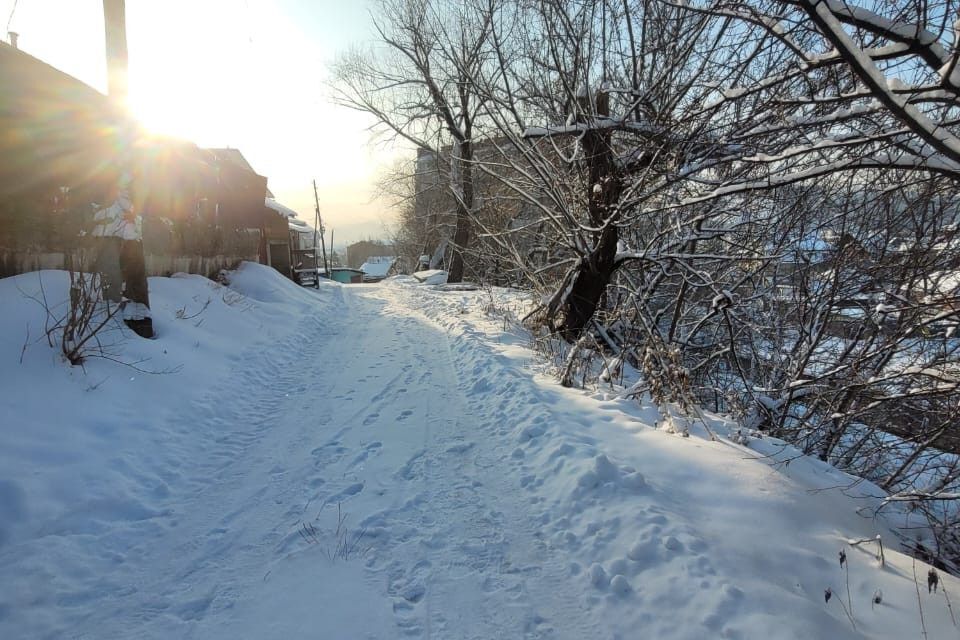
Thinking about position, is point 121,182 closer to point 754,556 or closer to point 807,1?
point 807,1

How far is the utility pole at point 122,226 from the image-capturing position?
18.7ft

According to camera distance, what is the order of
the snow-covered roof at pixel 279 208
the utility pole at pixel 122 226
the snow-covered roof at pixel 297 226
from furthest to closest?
1. the snow-covered roof at pixel 297 226
2. the snow-covered roof at pixel 279 208
3. the utility pole at pixel 122 226

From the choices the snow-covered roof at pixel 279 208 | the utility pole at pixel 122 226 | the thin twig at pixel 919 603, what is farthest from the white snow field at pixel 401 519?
the snow-covered roof at pixel 279 208

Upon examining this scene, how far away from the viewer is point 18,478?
3.03 metres

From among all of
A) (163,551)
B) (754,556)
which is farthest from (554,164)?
(163,551)

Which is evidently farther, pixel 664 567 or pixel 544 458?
pixel 544 458

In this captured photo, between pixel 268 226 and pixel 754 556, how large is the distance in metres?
24.7

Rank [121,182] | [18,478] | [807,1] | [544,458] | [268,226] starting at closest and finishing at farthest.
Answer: [807,1] < [18,478] < [544,458] < [121,182] < [268,226]

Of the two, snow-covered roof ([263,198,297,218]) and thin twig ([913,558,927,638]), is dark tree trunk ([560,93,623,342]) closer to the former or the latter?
thin twig ([913,558,927,638])

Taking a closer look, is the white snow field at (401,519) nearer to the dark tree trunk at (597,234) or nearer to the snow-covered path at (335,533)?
the snow-covered path at (335,533)

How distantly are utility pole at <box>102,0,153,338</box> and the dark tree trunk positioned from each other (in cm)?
590

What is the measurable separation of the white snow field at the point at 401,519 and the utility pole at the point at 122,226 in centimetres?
62

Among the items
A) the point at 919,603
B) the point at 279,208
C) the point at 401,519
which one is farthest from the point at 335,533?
the point at 279,208

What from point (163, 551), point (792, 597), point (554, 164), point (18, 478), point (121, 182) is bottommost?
point (163, 551)
